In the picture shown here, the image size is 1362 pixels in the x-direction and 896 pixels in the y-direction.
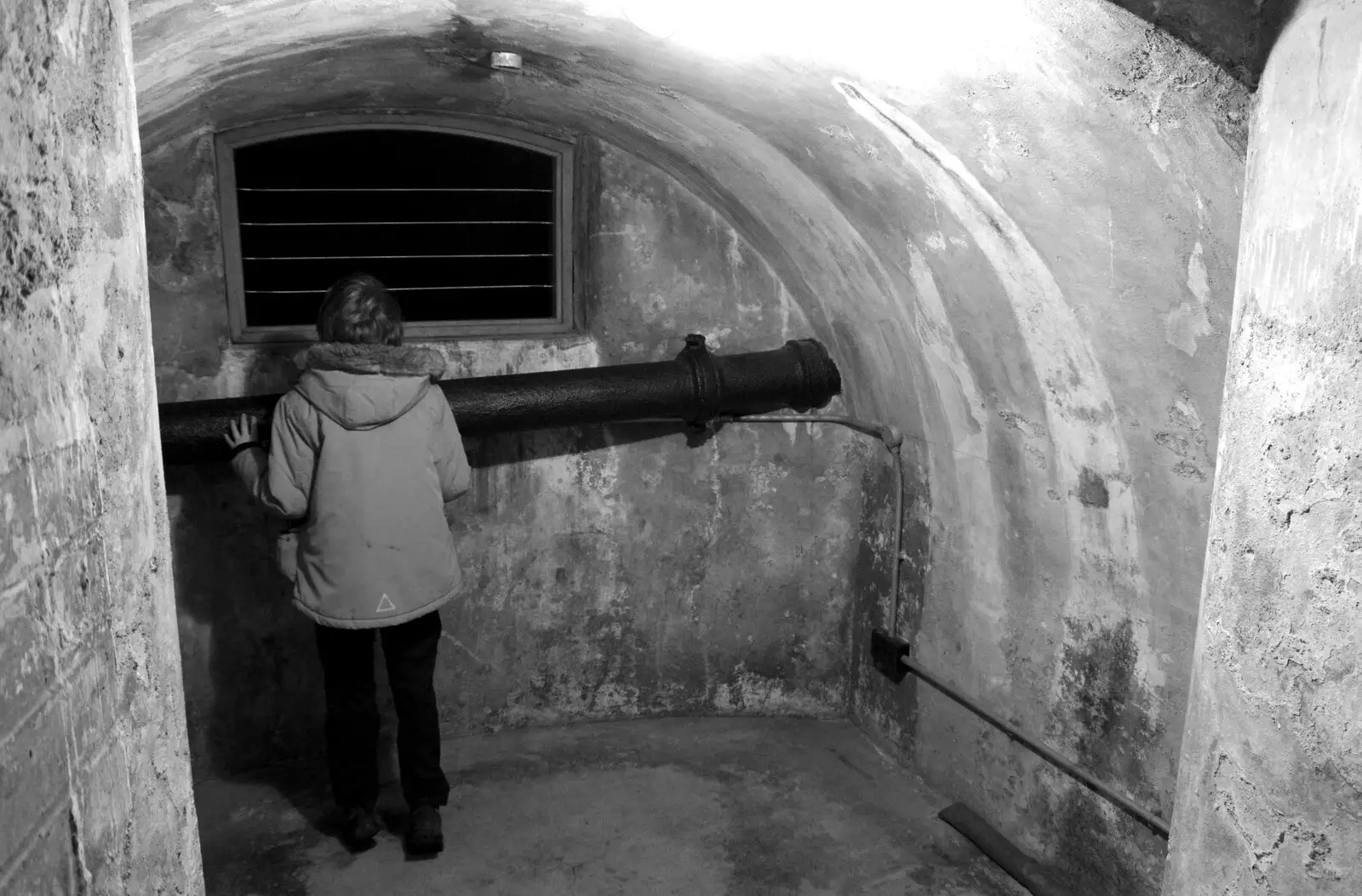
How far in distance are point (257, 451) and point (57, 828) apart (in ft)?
8.43

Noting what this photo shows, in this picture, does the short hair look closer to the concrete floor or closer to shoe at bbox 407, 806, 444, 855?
shoe at bbox 407, 806, 444, 855

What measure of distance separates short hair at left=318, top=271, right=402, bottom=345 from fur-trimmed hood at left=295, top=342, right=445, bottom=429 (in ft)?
0.10

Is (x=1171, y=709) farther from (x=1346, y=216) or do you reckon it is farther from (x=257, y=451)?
(x=257, y=451)

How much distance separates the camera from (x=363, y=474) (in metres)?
3.42

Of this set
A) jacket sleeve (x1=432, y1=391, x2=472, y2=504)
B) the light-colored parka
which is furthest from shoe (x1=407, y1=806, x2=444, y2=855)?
jacket sleeve (x1=432, y1=391, x2=472, y2=504)

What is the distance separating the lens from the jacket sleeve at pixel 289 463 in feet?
11.3

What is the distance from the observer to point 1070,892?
3525 millimetres

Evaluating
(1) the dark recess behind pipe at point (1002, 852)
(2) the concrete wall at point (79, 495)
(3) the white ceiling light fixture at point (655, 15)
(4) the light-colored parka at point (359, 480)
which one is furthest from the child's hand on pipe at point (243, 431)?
(1) the dark recess behind pipe at point (1002, 852)

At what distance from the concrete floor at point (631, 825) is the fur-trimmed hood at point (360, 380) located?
155 centimetres

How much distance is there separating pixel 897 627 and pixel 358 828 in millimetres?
2198

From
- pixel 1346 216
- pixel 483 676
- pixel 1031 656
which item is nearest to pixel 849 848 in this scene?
pixel 1031 656

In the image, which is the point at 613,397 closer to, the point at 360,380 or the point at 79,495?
the point at 360,380

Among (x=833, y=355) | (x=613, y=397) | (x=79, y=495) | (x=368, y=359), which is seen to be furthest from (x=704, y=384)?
(x=79, y=495)

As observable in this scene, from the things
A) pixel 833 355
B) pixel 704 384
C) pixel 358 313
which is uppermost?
pixel 358 313
